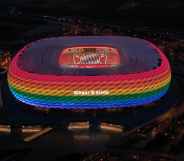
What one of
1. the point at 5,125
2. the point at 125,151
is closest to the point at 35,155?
the point at 5,125

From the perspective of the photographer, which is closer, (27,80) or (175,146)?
(175,146)

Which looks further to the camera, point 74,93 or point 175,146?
point 74,93

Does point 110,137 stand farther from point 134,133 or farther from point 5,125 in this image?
point 5,125

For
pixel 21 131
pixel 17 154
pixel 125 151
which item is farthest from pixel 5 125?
pixel 125 151

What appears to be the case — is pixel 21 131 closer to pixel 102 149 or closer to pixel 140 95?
pixel 102 149

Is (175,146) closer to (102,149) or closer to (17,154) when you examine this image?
(102,149)

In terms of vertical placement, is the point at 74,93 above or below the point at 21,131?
above

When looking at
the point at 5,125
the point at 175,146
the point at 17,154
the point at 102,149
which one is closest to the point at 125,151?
the point at 102,149
